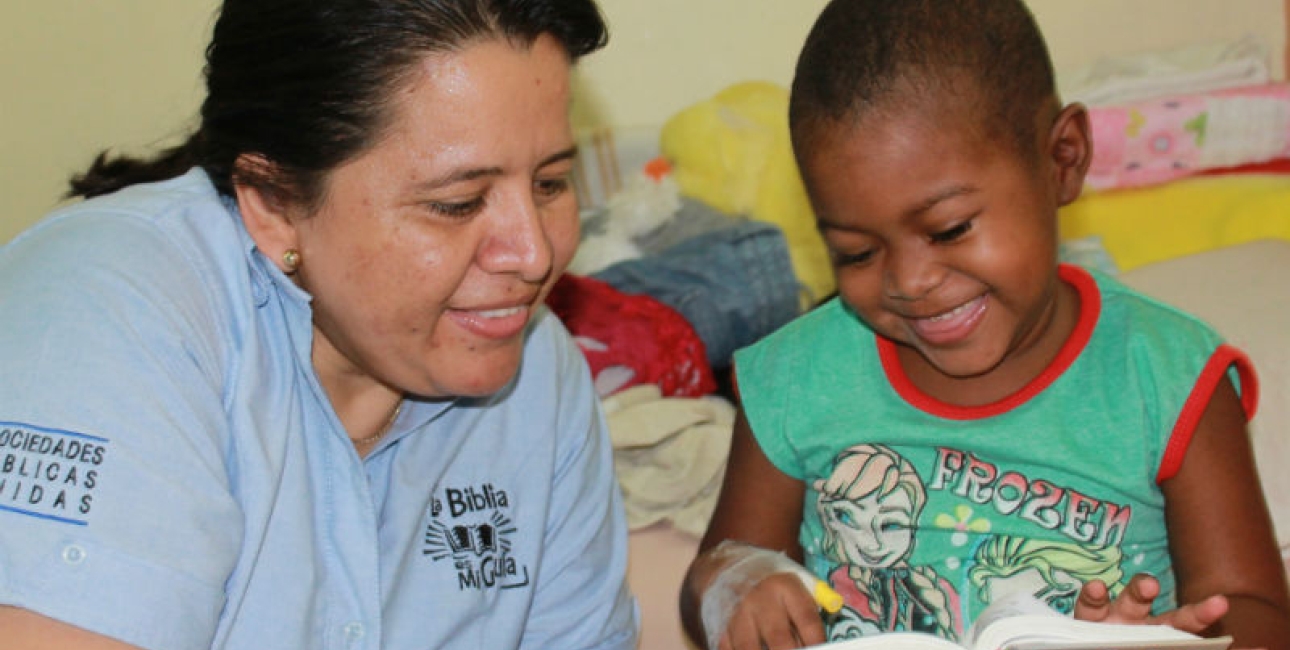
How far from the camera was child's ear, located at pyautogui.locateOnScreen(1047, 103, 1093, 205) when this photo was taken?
1.50 meters

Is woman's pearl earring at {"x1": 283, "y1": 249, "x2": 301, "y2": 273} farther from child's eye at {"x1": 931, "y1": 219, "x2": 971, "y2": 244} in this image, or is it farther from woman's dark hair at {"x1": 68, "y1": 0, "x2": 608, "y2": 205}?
child's eye at {"x1": 931, "y1": 219, "x2": 971, "y2": 244}

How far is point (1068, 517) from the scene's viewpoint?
1511 millimetres

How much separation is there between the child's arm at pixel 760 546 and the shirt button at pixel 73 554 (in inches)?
26.7

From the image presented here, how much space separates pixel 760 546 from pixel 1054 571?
0.35 meters

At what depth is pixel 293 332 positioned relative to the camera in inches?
55.1

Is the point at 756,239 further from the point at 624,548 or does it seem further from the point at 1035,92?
the point at 1035,92

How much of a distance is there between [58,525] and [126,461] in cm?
7

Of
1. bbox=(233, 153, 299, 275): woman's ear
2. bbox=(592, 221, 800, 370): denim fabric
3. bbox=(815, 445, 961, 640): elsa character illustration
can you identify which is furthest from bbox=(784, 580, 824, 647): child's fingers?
bbox=(592, 221, 800, 370): denim fabric

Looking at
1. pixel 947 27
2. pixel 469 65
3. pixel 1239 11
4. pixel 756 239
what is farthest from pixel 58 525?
pixel 1239 11

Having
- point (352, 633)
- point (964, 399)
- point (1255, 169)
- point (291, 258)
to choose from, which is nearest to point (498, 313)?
point (291, 258)

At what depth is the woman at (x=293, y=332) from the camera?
113 centimetres

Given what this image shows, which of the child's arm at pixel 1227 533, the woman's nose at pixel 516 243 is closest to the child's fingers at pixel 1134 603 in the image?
the child's arm at pixel 1227 533

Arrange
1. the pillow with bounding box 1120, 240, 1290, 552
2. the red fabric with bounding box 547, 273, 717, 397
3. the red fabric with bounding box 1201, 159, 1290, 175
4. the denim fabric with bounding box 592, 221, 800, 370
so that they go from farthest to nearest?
the red fabric with bounding box 1201, 159, 1290, 175 < the denim fabric with bounding box 592, 221, 800, 370 < the red fabric with bounding box 547, 273, 717, 397 < the pillow with bounding box 1120, 240, 1290, 552

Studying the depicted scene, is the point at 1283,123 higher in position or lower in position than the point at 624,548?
higher
